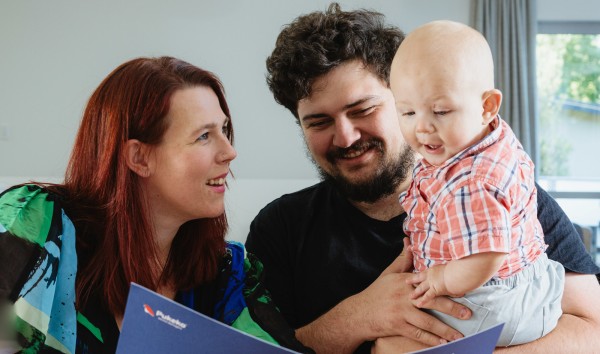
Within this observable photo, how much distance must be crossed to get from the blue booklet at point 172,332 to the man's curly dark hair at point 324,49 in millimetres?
927

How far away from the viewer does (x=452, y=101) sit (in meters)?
1.14

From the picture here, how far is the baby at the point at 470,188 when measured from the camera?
43.6 inches

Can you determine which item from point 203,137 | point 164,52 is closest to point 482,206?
point 203,137

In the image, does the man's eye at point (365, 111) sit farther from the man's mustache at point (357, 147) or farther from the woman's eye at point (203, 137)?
the woman's eye at point (203, 137)

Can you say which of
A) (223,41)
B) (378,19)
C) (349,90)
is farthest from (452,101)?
(223,41)

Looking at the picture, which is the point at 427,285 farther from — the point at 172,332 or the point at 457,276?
the point at 172,332

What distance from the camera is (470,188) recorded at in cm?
112

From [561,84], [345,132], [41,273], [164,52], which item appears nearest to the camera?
[41,273]

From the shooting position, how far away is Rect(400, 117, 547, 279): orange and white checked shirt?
109 cm

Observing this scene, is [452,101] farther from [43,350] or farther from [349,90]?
[43,350]

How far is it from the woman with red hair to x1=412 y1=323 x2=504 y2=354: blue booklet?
0.54 meters

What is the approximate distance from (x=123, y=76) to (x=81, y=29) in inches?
194

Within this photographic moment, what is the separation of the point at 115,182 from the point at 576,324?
1.03 metres

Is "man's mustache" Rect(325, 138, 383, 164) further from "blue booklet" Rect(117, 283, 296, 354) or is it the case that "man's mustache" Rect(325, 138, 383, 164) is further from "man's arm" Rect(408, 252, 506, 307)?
"blue booklet" Rect(117, 283, 296, 354)
